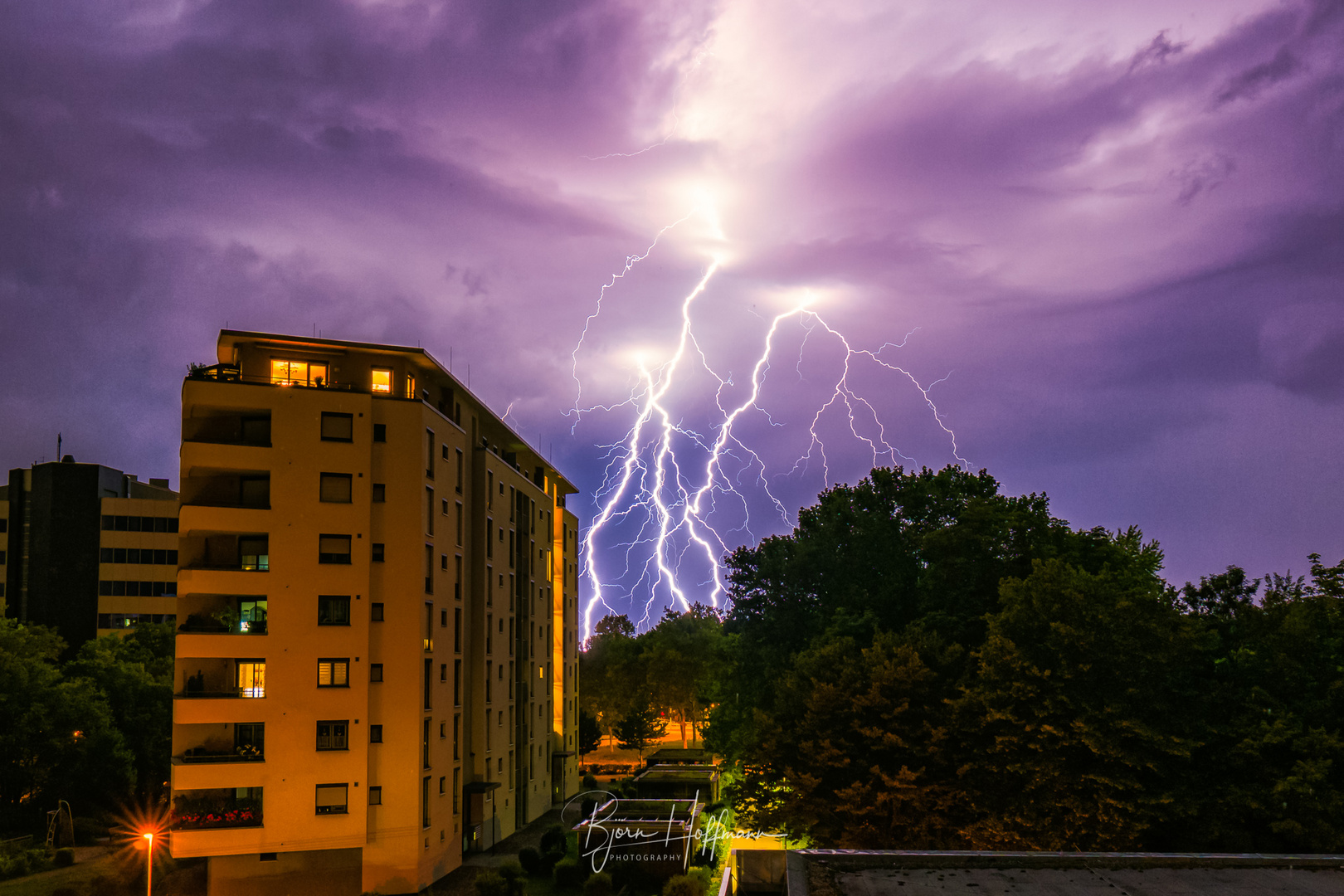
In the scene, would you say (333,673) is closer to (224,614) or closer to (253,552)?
(224,614)

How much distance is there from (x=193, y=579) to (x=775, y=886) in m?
23.9

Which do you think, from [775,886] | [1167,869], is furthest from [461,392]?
[1167,869]

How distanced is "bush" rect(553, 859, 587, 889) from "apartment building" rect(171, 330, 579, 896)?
14.1 ft

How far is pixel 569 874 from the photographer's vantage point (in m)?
35.8

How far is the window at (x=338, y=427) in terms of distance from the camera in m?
33.0

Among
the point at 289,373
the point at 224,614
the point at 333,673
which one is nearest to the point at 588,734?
the point at 333,673

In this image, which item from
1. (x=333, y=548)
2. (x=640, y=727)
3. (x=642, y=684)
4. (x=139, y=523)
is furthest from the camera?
(x=642, y=684)

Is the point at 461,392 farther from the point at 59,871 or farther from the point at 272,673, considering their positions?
the point at 59,871

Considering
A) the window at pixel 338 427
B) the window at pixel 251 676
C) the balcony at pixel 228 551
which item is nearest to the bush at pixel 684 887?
the window at pixel 251 676

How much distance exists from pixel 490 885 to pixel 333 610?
11128 mm

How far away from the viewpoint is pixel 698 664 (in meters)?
91.3

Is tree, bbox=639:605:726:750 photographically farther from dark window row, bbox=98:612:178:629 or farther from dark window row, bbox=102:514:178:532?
dark window row, bbox=102:514:178:532

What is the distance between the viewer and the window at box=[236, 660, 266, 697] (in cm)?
3128

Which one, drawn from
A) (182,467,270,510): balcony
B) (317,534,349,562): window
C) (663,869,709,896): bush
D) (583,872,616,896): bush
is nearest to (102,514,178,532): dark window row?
(182,467,270,510): balcony
